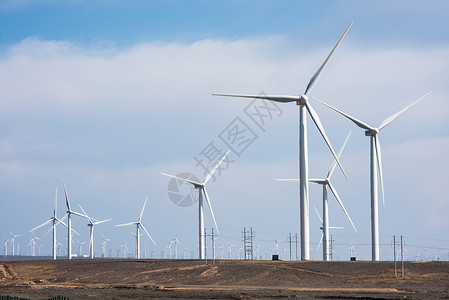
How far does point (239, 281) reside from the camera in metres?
60.7

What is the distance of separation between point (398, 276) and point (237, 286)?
43.3 feet

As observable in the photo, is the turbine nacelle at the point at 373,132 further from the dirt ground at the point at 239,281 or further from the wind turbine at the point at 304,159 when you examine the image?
the dirt ground at the point at 239,281

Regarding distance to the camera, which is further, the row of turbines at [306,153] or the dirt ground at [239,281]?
the row of turbines at [306,153]

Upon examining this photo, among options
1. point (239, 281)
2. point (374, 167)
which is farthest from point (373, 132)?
point (239, 281)

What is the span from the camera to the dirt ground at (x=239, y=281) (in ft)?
162

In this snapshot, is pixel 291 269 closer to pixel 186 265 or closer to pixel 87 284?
pixel 186 265

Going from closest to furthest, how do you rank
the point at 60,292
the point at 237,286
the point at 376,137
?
the point at 60,292 < the point at 237,286 < the point at 376,137

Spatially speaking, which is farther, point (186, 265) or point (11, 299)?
point (186, 265)

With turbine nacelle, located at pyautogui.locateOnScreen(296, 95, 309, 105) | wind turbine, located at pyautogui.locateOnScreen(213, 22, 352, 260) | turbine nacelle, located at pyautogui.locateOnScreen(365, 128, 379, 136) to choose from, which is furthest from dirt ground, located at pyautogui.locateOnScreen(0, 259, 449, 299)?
turbine nacelle, located at pyautogui.locateOnScreen(365, 128, 379, 136)

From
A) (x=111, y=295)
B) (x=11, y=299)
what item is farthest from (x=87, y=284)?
(x=11, y=299)

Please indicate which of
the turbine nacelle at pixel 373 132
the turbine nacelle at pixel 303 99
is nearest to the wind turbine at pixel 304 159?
the turbine nacelle at pixel 303 99

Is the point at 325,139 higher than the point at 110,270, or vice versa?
the point at 325,139

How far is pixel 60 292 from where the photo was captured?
5397cm

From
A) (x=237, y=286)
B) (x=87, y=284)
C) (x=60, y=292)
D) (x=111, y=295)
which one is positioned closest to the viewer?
(x=111, y=295)
